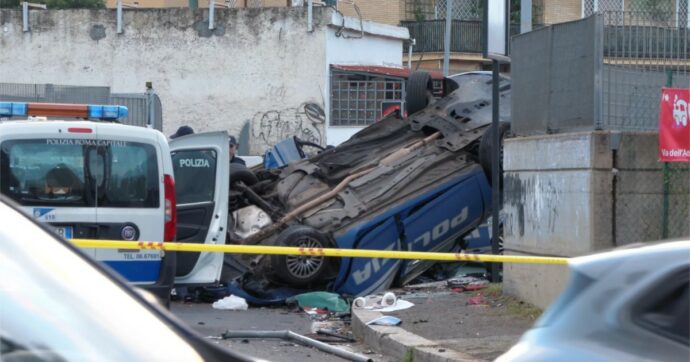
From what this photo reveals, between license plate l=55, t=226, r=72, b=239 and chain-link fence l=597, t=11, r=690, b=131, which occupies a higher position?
chain-link fence l=597, t=11, r=690, b=131

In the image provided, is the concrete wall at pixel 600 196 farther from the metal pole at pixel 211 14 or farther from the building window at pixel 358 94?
the metal pole at pixel 211 14

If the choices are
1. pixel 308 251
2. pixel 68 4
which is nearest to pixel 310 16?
pixel 68 4

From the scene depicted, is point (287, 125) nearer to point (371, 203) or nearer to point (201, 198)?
point (371, 203)

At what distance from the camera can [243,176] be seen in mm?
14117

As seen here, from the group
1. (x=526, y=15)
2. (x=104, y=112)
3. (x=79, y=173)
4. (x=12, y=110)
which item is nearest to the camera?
(x=79, y=173)

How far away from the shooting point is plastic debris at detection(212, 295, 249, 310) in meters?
12.5

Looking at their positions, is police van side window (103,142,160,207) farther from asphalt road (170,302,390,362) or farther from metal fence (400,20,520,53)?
metal fence (400,20,520,53)

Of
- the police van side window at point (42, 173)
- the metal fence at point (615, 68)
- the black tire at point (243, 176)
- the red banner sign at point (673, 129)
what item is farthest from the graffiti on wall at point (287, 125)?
the red banner sign at point (673, 129)

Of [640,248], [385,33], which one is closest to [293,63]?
[385,33]

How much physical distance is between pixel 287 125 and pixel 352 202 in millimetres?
14965

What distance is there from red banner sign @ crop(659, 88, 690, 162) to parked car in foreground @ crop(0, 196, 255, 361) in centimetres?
747

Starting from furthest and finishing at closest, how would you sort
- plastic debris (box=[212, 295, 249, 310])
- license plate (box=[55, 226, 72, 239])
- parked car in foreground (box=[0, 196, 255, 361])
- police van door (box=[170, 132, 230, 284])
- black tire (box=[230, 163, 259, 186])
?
Answer: 1. black tire (box=[230, 163, 259, 186])
2. plastic debris (box=[212, 295, 249, 310])
3. police van door (box=[170, 132, 230, 284])
4. license plate (box=[55, 226, 72, 239])
5. parked car in foreground (box=[0, 196, 255, 361])

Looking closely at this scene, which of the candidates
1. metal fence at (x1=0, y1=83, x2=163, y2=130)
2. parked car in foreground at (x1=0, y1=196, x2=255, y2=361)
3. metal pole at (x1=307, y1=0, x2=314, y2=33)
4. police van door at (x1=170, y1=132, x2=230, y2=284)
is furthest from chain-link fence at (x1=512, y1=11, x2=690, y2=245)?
metal pole at (x1=307, y1=0, x2=314, y2=33)

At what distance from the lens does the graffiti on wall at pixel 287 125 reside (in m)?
28.1
